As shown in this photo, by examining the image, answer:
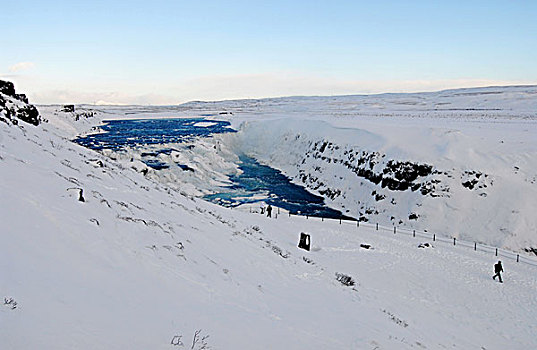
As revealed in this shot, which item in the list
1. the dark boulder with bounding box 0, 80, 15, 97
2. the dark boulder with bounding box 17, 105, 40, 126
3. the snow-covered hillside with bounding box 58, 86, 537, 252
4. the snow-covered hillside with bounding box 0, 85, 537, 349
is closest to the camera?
the snow-covered hillside with bounding box 0, 85, 537, 349

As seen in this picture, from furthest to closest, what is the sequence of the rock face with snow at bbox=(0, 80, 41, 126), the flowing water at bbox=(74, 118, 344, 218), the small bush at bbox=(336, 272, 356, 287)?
the flowing water at bbox=(74, 118, 344, 218), the rock face with snow at bbox=(0, 80, 41, 126), the small bush at bbox=(336, 272, 356, 287)

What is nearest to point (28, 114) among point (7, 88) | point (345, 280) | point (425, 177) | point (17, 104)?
point (17, 104)

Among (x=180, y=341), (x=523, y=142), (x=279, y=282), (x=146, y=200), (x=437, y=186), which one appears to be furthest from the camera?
(x=523, y=142)

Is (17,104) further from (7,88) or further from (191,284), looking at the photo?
(191,284)

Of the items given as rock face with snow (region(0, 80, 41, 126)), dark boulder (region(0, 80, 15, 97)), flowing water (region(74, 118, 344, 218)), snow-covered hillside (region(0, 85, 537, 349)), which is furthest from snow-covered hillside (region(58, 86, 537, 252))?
dark boulder (region(0, 80, 15, 97))

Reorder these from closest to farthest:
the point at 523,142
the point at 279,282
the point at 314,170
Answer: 1. the point at 279,282
2. the point at 523,142
3. the point at 314,170

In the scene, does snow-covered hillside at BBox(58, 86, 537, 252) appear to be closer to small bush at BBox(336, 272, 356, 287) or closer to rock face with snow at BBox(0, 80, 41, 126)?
rock face with snow at BBox(0, 80, 41, 126)

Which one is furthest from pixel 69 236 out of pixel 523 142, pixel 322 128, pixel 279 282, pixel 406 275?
pixel 322 128

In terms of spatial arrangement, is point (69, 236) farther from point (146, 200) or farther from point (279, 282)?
point (146, 200)
